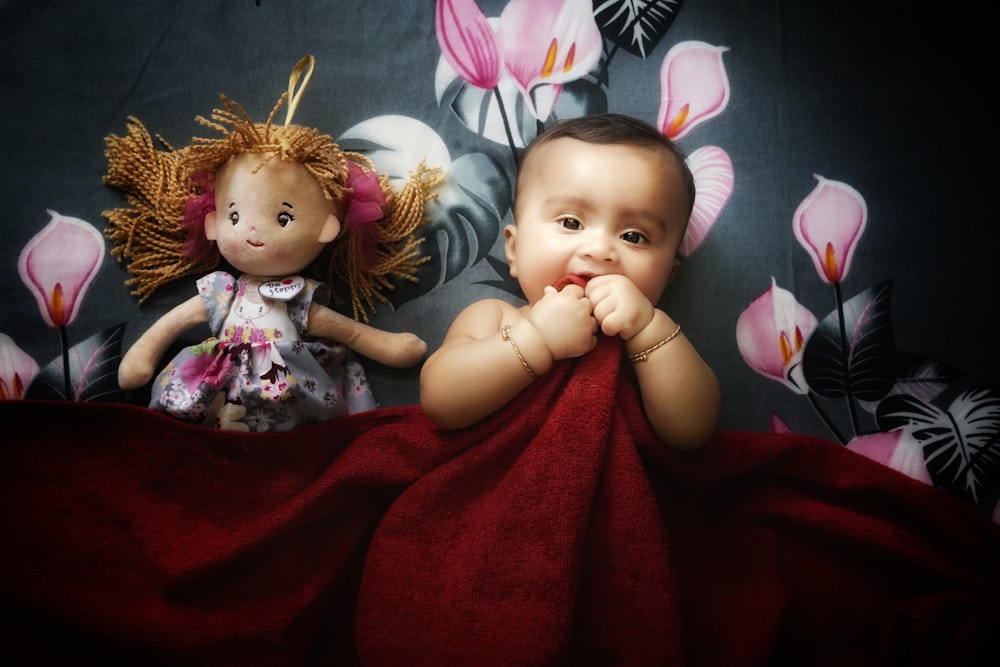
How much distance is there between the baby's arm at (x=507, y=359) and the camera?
0.72 m

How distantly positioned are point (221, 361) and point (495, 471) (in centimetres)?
39

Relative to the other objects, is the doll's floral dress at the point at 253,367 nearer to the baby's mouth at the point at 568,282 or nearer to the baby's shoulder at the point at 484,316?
the baby's shoulder at the point at 484,316

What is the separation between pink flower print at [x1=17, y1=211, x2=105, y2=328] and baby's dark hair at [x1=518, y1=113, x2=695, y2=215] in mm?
657

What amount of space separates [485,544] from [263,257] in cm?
46

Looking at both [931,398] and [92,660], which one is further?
[931,398]

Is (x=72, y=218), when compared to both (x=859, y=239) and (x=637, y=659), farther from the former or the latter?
(x=859, y=239)

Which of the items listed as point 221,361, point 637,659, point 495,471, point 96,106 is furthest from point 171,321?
point 637,659

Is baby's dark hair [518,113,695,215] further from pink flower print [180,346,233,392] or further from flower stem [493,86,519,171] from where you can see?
pink flower print [180,346,233,392]

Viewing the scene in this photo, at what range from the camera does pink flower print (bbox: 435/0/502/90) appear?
0.97m

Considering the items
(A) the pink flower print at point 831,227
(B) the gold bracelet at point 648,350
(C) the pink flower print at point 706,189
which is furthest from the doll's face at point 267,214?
(A) the pink flower print at point 831,227

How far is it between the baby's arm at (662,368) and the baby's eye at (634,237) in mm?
75

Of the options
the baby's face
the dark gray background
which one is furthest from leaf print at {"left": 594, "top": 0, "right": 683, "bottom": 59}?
the baby's face

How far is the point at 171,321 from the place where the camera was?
87 cm

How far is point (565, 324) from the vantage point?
72cm
